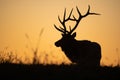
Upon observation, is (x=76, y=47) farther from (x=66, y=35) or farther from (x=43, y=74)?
(x=43, y=74)

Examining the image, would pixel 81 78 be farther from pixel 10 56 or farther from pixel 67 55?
pixel 67 55

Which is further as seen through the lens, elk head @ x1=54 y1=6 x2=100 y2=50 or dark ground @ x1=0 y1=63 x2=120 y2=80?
elk head @ x1=54 y1=6 x2=100 y2=50

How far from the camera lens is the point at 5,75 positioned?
833cm

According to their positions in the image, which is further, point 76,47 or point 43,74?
point 76,47

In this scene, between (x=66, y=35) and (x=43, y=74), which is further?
(x=66, y=35)

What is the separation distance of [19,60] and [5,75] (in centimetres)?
285

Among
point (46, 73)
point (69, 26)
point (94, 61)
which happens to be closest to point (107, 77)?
point (46, 73)

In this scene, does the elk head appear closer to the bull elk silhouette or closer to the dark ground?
the bull elk silhouette

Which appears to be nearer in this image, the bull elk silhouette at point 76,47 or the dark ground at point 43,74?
the dark ground at point 43,74

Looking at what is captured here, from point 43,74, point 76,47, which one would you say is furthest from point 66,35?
point 43,74

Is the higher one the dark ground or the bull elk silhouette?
the bull elk silhouette

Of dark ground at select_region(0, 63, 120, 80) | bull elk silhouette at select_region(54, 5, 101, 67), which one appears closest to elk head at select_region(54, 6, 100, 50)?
bull elk silhouette at select_region(54, 5, 101, 67)

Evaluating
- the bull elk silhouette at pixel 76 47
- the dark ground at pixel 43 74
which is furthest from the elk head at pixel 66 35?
the dark ground at pixel 43 74

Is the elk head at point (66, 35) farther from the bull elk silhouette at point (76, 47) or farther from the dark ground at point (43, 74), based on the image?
the dark ground at point (43, 74)
